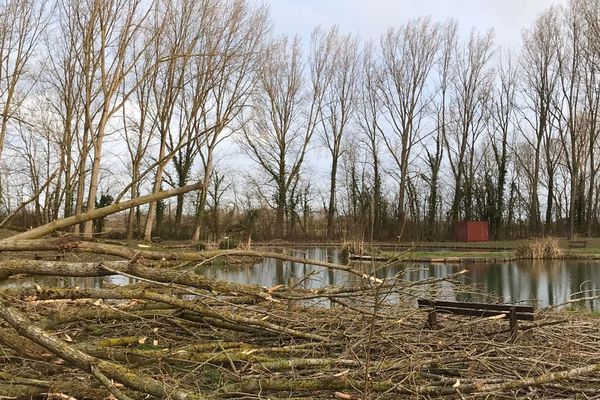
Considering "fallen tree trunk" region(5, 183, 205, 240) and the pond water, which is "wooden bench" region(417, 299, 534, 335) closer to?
"fallen tree trunk" region(5, 183, 205, 240)

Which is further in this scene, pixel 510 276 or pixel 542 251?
pixel 542 251

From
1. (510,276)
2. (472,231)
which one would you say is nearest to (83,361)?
(510,276)

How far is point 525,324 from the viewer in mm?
4828

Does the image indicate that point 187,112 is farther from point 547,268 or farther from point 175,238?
point 547,268

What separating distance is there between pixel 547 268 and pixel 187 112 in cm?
1712

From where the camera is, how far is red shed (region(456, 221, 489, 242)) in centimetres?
3353

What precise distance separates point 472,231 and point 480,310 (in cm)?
3017

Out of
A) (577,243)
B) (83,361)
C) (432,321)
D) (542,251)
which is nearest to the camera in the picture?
(83,361)

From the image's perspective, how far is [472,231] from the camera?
3369cm

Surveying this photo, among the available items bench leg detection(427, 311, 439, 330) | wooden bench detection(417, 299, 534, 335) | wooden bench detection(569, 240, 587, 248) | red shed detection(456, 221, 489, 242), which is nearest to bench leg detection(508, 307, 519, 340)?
wooden bench detection(417, 299, 534, 335)

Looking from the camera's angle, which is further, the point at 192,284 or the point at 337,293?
the point at 337,293

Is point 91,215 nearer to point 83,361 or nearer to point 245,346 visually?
point 245,346

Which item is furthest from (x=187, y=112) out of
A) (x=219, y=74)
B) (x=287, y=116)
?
(x=287, y=116)

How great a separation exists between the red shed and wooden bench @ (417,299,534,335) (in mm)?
29592
